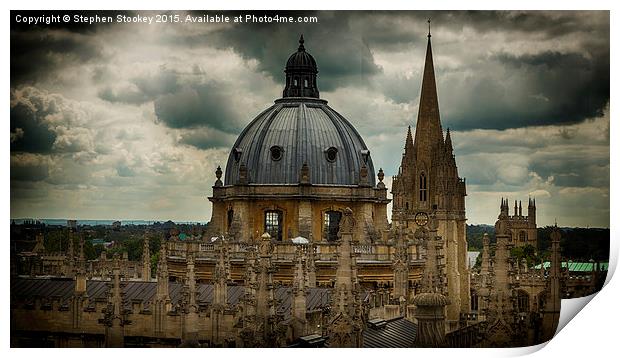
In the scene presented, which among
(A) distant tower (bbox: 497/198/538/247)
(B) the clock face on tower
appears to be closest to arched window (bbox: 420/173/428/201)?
(B) the clock face on tower

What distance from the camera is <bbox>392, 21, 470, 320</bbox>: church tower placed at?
68750 millimetres

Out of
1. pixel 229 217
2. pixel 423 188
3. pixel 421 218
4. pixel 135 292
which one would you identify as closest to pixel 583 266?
pixel 135 292

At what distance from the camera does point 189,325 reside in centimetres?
4122

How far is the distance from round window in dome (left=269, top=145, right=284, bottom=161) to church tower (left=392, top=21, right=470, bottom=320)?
6.25 meters

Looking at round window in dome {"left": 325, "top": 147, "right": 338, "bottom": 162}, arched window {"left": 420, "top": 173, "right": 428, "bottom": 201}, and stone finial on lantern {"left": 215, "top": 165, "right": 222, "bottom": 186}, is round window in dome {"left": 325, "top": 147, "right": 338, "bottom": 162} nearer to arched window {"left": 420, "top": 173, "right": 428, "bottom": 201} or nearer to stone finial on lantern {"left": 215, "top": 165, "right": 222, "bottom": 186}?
stone finial on lantern {"left": 215, "top": 165, "right": 222, "bottom": 186}

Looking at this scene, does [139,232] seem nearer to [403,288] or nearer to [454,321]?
[403,288]

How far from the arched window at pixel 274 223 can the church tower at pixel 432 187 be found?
7.13m

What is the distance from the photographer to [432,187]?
74.9m

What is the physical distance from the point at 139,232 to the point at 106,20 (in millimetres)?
15747

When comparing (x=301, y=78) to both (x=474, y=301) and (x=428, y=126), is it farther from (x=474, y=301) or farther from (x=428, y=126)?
(x=428, y=126)

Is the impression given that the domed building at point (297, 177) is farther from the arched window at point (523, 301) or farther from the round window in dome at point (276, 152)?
the arched window at point (523, 301)

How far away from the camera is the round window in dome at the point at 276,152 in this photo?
2549 inches

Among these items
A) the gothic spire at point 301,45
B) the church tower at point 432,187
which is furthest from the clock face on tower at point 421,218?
the gothic spire at point 301,45

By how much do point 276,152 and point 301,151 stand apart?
3.38 feet
